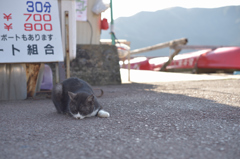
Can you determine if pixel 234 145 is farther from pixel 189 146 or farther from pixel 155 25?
pixel 155 25

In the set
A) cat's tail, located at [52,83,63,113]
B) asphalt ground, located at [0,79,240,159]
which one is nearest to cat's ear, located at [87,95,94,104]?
asphalt ground, located at [0,79,240,159]

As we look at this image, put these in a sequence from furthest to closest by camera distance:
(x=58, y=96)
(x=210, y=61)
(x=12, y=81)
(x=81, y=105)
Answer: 1. (x=210, y=61)
2. (x=12, y=81)
3. (x=58, y=96)
4. (x=81, y=105)

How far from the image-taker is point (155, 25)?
36.7m

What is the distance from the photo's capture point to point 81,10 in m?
7.82

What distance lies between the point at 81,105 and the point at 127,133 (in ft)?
2.63

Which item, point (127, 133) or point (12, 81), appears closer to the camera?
point (127, 133)

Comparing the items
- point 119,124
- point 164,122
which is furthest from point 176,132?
point 119,124

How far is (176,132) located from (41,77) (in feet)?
10.8

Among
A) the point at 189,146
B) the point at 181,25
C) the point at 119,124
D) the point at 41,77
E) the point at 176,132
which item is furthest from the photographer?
the point at 181,25

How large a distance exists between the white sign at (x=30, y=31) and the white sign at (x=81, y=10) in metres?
3.39

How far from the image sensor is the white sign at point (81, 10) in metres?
7.75

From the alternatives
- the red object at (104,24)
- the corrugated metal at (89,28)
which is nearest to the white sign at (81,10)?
the corrugated metal at (89,28)

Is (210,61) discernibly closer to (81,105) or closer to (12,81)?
(12,81)

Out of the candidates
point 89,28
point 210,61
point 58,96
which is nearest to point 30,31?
point 58,96
